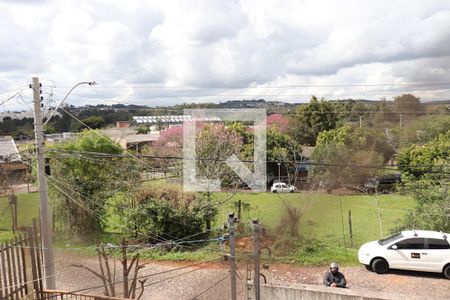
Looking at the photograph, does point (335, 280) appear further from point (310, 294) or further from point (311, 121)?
point (311, 121)

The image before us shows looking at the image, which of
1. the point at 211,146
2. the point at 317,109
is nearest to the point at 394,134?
the point at 317,109

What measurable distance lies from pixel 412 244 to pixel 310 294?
4106 mm

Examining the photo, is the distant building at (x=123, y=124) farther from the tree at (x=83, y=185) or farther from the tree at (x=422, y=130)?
the tree at (x=422, y=130)

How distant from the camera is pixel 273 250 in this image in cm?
1139

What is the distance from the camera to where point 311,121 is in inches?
1108

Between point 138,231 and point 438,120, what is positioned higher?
point 438,120

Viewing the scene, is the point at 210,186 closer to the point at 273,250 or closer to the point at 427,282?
the point at 273,250

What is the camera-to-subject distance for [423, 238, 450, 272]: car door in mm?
8766

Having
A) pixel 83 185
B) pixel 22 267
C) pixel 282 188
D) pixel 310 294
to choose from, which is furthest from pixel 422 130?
pixel 22 267

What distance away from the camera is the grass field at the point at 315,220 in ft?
36.0

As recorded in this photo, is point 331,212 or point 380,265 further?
point 331,212

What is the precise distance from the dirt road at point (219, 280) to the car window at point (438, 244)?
71 cm

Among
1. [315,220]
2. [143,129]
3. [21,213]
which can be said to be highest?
[143,129]

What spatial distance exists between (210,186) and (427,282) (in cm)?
792
